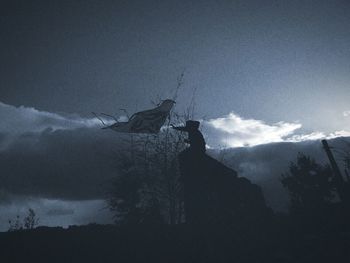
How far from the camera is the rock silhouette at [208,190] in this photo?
35.8 feet

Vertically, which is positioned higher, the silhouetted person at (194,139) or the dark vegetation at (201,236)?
the silhouetted person at (194,139)

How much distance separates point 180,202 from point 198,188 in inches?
315

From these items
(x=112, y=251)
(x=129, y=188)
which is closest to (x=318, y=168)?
(x=129, y=188)

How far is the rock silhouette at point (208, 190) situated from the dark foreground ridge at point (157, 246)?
0.59 metres

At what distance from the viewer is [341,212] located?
67.4ft

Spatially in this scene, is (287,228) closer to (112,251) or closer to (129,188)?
(112,251)

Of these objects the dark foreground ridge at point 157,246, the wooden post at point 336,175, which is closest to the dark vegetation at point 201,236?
the dark foreground ridge at point 157,246

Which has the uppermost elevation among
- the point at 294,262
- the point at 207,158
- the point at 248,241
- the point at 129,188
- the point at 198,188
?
the point at 129,188

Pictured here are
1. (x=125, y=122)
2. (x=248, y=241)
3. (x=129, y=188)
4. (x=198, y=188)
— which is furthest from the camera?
(x=129, y=188)

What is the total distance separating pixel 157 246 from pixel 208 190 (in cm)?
311

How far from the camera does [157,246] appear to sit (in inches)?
384

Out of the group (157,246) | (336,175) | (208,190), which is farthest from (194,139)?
(336,175)

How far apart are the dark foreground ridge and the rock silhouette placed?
0.59 metres

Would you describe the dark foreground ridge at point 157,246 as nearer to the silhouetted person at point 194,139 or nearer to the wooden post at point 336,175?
the silhouetted person at point 194,139
